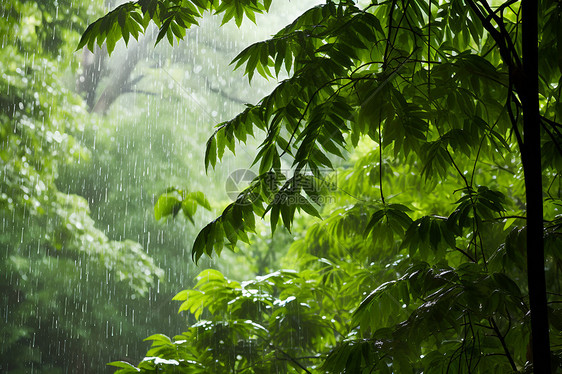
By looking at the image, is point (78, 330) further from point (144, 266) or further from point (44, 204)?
point (44, 204)

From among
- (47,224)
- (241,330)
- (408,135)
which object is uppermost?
(47,224)

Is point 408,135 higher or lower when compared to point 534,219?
higher

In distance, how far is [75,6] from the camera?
4.93 metres

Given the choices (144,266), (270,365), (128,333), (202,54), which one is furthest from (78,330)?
(270,365)

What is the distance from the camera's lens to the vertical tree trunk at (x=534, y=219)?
0.49 metres

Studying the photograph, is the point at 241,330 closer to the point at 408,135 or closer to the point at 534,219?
the point at 408,135

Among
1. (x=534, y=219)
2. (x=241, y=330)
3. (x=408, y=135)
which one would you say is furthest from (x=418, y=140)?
(x=241, y=330)

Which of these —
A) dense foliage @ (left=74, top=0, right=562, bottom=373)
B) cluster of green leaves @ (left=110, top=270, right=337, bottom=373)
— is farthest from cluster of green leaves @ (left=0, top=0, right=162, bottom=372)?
dense foliage @ (left=74, top=0, right=562, bottom=373)

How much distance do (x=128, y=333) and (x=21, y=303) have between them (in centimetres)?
128

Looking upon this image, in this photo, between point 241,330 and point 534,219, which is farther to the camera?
point 241,330

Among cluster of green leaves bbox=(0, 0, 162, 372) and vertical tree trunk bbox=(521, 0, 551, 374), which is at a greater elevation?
cluster of green leaves bbox=(0, 0, 162, 372)

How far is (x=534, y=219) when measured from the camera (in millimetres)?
507

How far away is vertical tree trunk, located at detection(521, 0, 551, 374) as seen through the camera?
494mm

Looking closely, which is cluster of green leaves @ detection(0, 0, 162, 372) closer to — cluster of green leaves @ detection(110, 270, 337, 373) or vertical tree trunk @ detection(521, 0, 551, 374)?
cluster of green leaves @ detection(110, 270, 337, 373)
